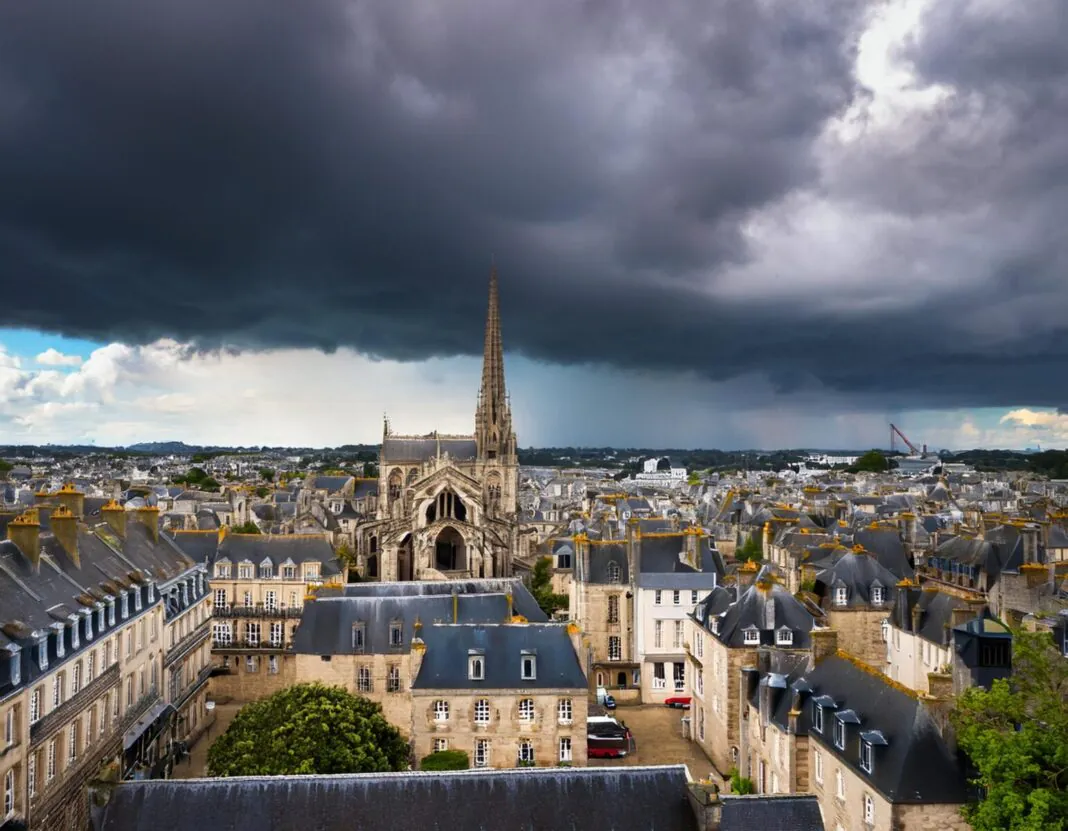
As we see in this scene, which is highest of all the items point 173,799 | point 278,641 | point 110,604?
point 110,604

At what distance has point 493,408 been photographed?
114m

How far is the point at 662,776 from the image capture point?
2333 cm

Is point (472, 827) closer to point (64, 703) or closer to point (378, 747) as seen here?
point (378, 747)

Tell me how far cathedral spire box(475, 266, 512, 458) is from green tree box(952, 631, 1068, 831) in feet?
291

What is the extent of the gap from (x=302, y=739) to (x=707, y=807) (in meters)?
13.5

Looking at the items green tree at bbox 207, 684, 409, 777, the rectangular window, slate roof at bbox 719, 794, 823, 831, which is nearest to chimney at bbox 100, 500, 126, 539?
green tree at bbox 207, 684, 409, 777

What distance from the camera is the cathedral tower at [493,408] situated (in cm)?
11200

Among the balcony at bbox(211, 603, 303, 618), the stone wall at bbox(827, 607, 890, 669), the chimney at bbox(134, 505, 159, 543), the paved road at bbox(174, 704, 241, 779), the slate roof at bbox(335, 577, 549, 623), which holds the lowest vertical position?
the paved road at bbox(174, 704, 241, 779)

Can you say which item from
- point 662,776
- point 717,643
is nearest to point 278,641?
point 717,643

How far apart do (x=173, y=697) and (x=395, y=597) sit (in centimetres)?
1191

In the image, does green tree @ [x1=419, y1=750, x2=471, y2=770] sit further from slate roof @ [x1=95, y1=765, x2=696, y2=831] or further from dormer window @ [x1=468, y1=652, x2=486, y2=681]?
slate roof @ [x1=95, y1=765, x2=696, y2=831]

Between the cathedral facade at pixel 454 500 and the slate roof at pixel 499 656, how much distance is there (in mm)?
42868

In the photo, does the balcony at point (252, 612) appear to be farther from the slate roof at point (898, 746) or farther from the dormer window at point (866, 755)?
the dormer window at point (866, 755)

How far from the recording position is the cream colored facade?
24531 mm
